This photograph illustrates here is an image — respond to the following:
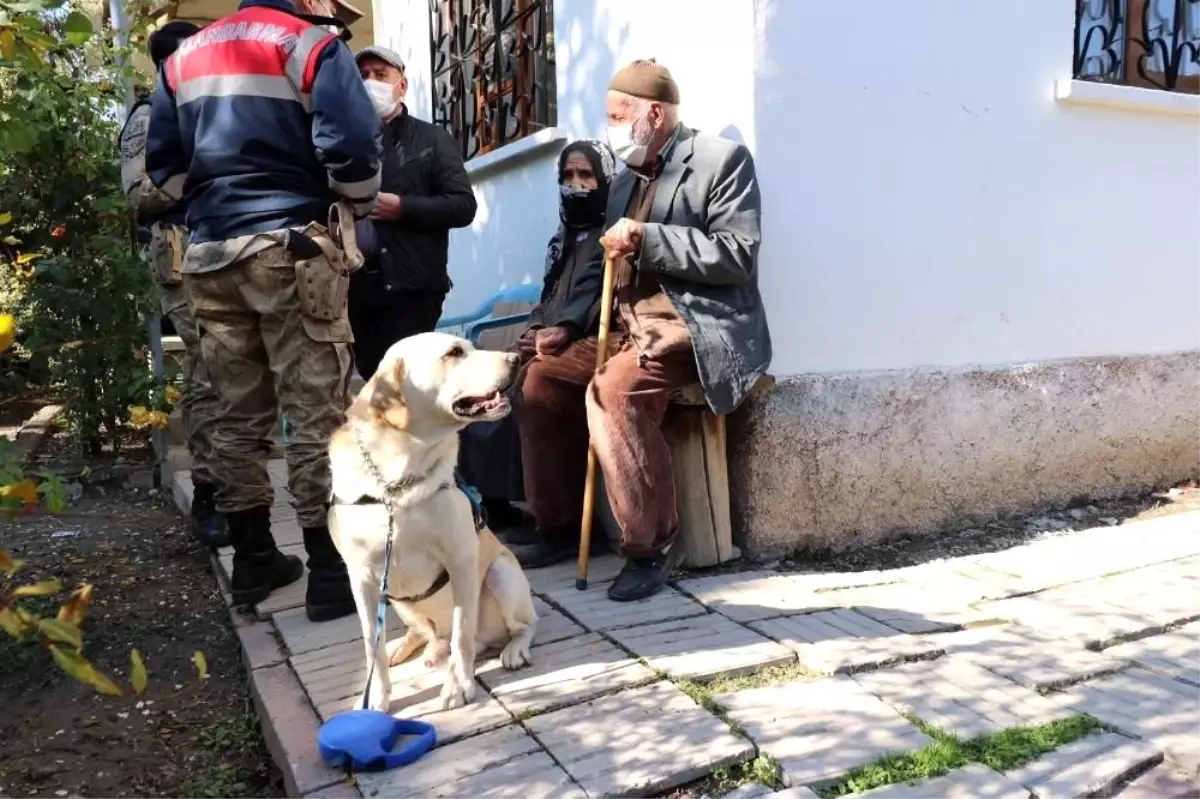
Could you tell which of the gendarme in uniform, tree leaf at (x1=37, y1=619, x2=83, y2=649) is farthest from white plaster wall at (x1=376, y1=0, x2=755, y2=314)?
tree leaf at (x1=37, y1=619, x2=83, y2=649)

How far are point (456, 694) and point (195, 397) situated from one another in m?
2.28

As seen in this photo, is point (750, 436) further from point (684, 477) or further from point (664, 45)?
point (664, 45)

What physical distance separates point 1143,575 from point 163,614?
12.0 ft

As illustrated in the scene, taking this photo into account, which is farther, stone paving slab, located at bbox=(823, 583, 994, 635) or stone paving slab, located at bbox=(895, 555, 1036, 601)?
stone paving slab, located at bbox=(895, 555, 1036, 601)

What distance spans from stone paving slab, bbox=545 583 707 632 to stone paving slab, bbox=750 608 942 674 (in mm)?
288

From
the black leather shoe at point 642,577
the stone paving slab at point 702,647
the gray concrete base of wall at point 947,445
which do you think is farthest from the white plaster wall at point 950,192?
the stone paving slab at point 702,647

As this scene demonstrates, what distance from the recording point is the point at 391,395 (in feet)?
8.13

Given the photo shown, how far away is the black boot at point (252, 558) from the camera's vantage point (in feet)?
10.8

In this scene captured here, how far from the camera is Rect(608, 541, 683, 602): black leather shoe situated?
336cm

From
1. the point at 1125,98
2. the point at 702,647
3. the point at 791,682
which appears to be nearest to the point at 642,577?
the point at 702,647

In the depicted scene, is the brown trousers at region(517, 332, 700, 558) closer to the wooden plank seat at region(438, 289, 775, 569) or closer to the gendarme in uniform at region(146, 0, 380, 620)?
the wooden plank seat at region(438, 289, 775, 569)

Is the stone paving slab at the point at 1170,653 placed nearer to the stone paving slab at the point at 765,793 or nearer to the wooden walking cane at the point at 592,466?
the stone paving slab at the point at 765,793

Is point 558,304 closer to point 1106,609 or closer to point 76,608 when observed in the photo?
point 1106,609

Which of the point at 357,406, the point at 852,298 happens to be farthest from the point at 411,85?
the point at 357,406
